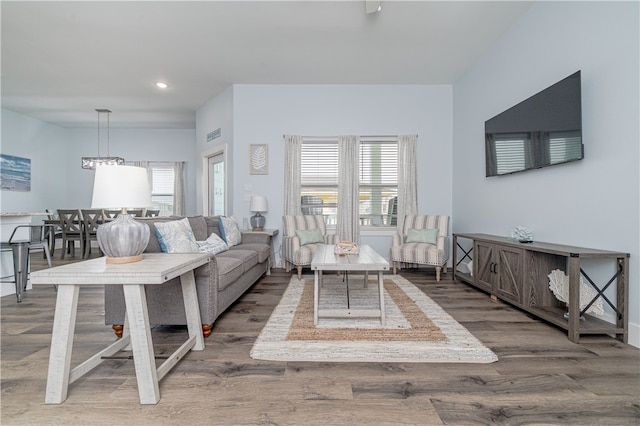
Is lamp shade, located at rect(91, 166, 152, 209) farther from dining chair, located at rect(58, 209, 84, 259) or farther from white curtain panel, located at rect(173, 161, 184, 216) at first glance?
white curtain panel, located at rect(173, 161, 184, 216)

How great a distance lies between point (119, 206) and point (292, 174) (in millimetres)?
3368

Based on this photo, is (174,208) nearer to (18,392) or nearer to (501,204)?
(18,392)

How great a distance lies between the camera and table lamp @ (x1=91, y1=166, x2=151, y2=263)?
1665mm

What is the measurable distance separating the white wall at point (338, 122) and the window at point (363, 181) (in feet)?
0.93

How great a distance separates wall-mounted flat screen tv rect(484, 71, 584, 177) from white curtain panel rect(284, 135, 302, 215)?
2.76 metres

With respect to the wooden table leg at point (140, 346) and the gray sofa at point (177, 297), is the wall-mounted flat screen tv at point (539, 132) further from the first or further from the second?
the wooden table leg at point (140, 346)

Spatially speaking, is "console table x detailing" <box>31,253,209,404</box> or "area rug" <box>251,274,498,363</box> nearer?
"console table x detailing" <box>31,253,209,404</box>

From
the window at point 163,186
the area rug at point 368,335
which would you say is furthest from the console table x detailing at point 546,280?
the window at point 163,186

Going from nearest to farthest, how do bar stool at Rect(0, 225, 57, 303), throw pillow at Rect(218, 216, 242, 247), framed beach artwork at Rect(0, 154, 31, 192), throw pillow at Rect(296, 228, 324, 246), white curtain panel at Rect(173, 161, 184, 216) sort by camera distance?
1. bar stool at Rect(0, 225, 57, 303)
2. throw pillow at Rect(218, 216, 242, 247)
3. throw pillow at Rect(296, 228, 324, 246)
4. framed beach artwork at Rect(0, 154, 31, 192)
5. white curtain panel at Rect(173, 161, 184, 216)

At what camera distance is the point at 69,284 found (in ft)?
4.66

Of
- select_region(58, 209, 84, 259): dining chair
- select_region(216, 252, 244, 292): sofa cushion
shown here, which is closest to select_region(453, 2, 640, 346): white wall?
select_region(216, 252, 244, 292): sofa cushion

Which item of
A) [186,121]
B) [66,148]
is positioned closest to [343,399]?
[186,121]

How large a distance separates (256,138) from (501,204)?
3.70 meters

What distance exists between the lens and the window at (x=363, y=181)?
5.04m
